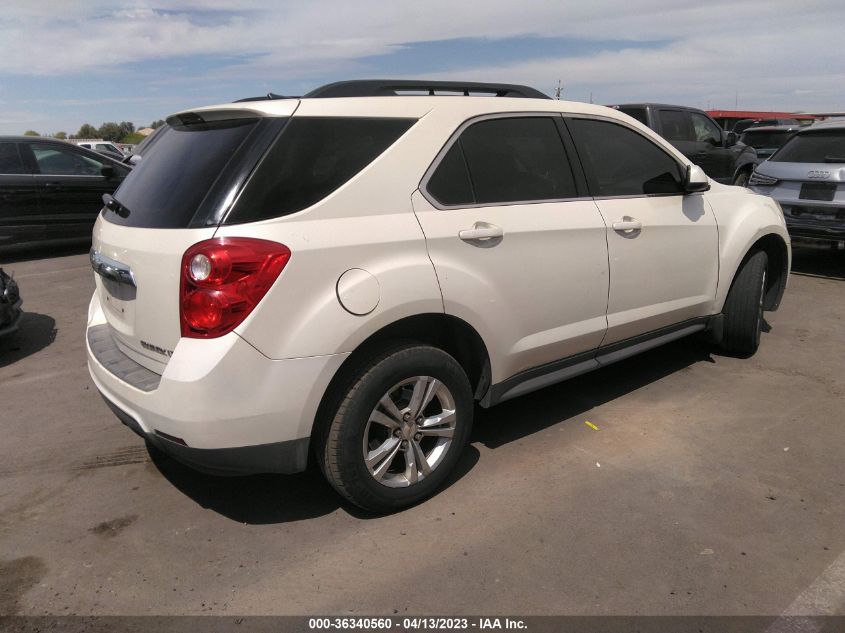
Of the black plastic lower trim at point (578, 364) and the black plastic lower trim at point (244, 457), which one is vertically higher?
the black plastic lower trim at point (244, 457)

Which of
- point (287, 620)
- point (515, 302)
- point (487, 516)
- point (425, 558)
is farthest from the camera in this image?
point (515, 302)

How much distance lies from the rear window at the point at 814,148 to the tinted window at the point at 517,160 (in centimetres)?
557

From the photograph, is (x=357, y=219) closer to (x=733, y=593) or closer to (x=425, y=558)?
(x=425, y=558)

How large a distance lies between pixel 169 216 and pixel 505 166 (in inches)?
62.9

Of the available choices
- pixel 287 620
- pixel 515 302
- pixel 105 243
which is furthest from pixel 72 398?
pixel 515 302

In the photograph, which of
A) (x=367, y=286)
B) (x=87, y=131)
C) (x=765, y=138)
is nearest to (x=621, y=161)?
(x=367, y=286)

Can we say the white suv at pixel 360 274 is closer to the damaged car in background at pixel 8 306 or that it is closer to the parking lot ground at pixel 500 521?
the parking lot ground at pixel 500 521

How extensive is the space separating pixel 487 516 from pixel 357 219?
143cm

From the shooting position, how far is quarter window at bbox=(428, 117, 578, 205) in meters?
3.08

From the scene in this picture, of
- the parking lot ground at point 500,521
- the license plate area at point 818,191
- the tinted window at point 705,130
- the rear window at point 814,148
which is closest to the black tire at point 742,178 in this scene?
→ the tinted window at point 705,130

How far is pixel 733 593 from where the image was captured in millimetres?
2465

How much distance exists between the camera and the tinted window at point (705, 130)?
11875mm

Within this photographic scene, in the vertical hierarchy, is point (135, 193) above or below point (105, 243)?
above

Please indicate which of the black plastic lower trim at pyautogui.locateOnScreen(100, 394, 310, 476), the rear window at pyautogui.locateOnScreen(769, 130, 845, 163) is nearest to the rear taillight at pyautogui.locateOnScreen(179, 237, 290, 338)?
the black plastic lower trim at pyautogui.locateOnScreen(100, 394, 310, 476)
